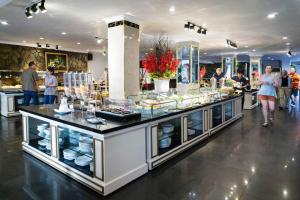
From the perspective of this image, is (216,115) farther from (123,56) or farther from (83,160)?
(83,160)

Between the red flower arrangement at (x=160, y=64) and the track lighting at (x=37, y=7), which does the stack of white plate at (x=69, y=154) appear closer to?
→ the red flower arrangement at (x=160, y=64)

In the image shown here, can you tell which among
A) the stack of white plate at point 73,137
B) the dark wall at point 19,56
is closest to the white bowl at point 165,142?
the stack of white plate at point 73,137

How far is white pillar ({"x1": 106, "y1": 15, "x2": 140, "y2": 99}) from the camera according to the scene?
5.52 metres

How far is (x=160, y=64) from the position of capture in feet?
12.6

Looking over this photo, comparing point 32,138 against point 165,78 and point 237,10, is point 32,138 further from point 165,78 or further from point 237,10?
point 237,10

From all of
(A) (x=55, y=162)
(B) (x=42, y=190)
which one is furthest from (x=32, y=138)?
(B) (x=42, y=190)

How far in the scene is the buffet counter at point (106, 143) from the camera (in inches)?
107

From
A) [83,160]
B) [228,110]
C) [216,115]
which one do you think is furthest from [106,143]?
[228,110]

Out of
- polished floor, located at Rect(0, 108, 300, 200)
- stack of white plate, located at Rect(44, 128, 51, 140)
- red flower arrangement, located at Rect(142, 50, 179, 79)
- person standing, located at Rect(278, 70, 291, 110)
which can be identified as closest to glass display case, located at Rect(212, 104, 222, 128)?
polished floor, located at Rect(0, 108, 300, 200)

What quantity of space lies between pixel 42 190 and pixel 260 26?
7.03m

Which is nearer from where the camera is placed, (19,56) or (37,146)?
(37,146)

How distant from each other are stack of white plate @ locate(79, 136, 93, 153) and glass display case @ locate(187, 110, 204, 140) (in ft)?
7.50

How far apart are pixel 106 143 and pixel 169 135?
1614 millimetres

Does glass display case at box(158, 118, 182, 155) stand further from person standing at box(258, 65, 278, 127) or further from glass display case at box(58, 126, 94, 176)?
person standing at box(258, 65, 278, 127)
